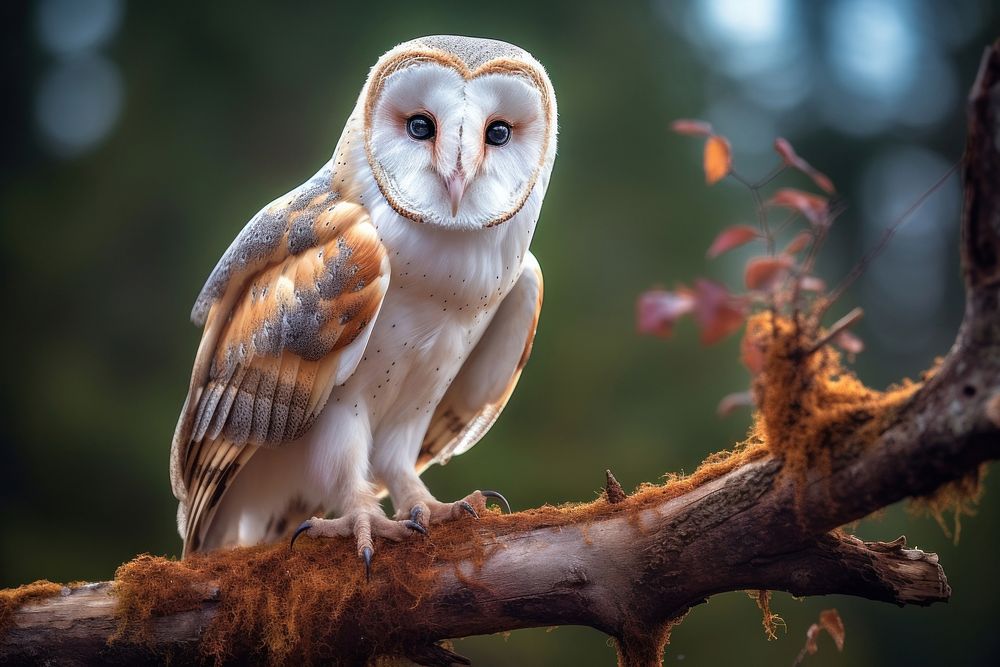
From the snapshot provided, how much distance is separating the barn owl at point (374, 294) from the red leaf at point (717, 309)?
50 cm

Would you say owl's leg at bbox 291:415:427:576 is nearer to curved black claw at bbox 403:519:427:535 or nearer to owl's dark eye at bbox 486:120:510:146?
curved black claw at bbox 403:519:427:535

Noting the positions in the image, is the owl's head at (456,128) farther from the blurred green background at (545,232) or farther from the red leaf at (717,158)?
the blurred green background at (545,232)

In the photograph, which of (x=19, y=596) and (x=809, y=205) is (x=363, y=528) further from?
(x=809, y=205)

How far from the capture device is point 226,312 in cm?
170

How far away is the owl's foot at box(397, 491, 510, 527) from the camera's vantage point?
1516 millimetres

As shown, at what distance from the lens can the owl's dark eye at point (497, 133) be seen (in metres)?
1.50

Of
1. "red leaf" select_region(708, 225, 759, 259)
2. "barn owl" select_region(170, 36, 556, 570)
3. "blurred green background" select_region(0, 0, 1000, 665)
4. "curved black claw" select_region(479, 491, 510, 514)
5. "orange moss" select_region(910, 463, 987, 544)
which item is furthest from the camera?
"blurred green background" select_region(0, 0, 1000, 665)

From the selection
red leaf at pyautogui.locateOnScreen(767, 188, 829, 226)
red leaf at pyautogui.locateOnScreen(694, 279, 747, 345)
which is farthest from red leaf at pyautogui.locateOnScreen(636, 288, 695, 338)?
red leaf at pyautogui.locateOnScreen(767, 188, 829, 226)

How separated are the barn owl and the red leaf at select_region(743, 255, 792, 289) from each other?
0.55 metres

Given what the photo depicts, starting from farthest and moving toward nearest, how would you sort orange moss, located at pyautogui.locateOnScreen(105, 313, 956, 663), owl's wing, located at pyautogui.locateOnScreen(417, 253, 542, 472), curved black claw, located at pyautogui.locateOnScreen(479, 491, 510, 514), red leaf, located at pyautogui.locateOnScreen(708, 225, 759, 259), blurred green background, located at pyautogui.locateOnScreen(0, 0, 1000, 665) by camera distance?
blurred green background, located at pyautogui.locateOnScreen(0, 0, 1000, 665) < owl's wing, located at pyautogui.locateOnScreen(417, 253, 542, 472) < curved black claw, located at pyautogui.locateOnScreen(479, 491, 510, 514) < orange moss, located at pyautogui.locateOnScreen(105, 313, 956, 663) < red leaf, located at pyautogui.locateOnScreen(708, 225, 759, 259)

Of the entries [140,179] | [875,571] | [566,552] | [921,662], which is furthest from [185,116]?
[921,662]

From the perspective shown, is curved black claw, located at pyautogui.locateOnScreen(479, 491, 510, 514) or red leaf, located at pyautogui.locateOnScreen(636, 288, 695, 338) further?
curved black claw, located at pyautogui.locateOnScreen(479, 491, 510, 514)

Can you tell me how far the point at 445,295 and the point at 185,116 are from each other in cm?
229

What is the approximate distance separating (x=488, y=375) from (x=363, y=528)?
51 centimetres
